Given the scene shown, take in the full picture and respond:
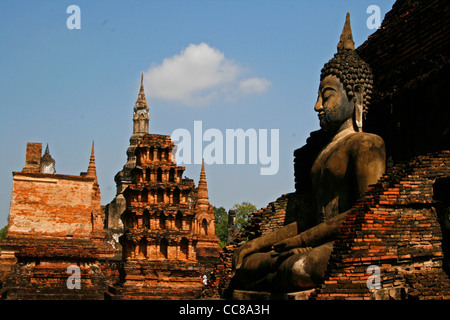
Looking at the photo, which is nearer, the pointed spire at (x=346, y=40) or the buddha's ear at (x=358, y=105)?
the buddha's ear at (x=358, y=105)

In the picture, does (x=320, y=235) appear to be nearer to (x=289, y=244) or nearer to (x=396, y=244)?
(x=289, y=244)

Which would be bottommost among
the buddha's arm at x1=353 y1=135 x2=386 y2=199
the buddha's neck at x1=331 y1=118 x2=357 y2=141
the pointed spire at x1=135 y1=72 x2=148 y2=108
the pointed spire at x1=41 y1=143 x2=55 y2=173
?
the buddha's arm at x1=353 y1=135 x2=386 y2=199

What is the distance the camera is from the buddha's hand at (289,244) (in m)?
8.31

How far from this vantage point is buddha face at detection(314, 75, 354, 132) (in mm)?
9117

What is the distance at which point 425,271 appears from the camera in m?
7.07

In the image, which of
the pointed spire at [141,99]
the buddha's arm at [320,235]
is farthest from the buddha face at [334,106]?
the pointed spire at [141,99]

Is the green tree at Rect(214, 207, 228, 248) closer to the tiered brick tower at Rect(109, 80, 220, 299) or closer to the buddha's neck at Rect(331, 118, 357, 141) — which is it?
the tiered brick tower at Rect(109, 80, 220, 299)

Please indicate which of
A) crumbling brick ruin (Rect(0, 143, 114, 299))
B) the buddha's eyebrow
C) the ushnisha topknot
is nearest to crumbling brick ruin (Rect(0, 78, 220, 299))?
crumbling brick ruin (Rect(0, 143, 114, 299))

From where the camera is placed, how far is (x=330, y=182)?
873 centimetres

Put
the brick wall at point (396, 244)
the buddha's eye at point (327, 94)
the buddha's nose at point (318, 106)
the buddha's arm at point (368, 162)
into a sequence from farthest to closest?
the buddha's nose at point (318, 106) → the buddha's eye at point (327, 94) → the buddha's arm at point (368, 162) → the brick wall at point (396, 244)

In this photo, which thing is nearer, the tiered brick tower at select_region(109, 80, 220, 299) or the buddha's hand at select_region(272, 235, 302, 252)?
the buddha's hand at select_region(272, 235, 302, 252)

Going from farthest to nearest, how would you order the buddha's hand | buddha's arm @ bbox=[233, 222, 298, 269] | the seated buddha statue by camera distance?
buddha's arm @ bbox=[233, 222, 298, 269], the buddha's hand, the seated buddha statue

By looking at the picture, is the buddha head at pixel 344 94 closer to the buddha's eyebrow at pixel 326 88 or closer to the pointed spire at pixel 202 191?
the buddha's eyebrow at pixel 326 88
